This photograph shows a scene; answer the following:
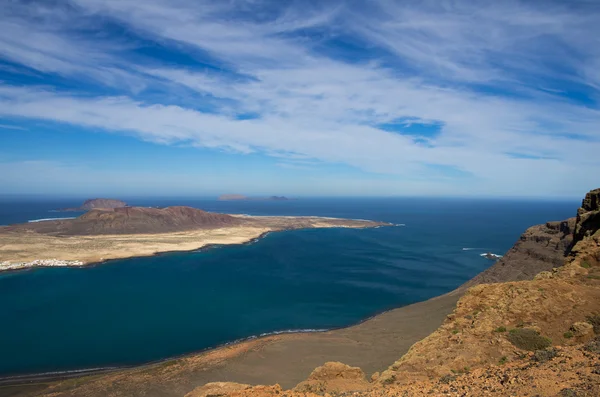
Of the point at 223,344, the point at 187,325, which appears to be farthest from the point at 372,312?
the point at 187,325

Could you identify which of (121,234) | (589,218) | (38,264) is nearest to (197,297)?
(38,264)

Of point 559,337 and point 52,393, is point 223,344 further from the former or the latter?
point 559,337

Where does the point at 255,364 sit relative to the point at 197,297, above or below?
above

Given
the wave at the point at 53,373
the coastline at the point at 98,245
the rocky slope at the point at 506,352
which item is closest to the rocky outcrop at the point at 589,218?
the rocky slope at the point at 506,352

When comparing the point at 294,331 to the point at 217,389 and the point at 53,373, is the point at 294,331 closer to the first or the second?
the point at 53,373

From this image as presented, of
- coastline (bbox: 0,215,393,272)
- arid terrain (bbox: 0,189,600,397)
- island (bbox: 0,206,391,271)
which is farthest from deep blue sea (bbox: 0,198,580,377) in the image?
island (bbox: 0,206,391,271)

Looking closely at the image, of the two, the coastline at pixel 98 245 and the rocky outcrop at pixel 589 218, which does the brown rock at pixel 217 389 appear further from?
the coastline at pixel 98 245

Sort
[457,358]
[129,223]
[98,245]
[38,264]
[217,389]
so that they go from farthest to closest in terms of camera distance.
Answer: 1. [129,223]
2. [98,245]
3. [38,264]
4. [217,389]
5. [457,358]
